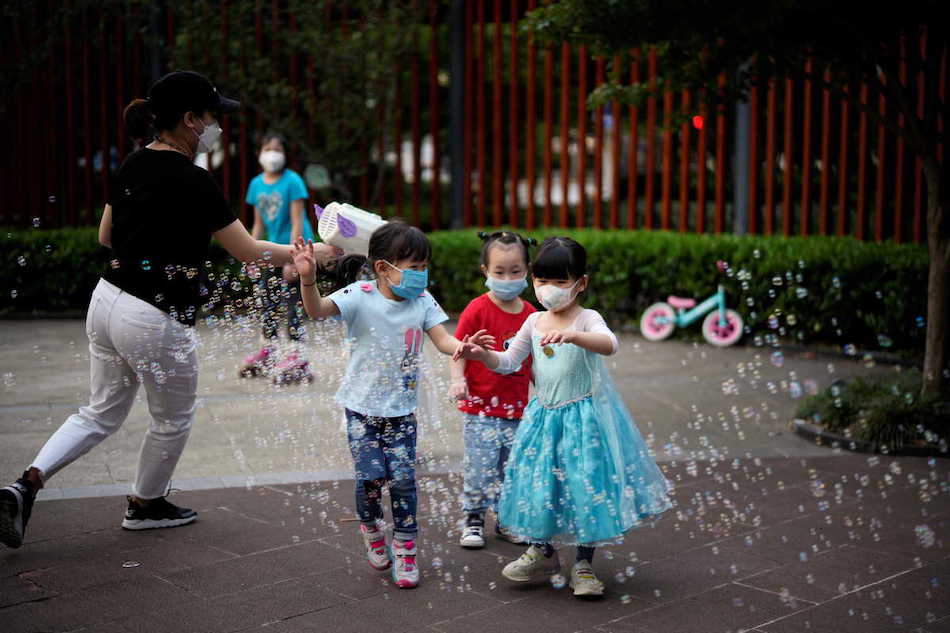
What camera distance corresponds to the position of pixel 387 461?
15.1 feet

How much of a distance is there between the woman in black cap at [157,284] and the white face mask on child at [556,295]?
0.95 meters

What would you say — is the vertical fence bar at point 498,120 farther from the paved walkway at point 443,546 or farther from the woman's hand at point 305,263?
the woman's hand at point 305,263

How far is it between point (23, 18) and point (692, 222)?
8934 millimetres

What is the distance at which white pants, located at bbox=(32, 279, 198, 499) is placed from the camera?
4.80 meters

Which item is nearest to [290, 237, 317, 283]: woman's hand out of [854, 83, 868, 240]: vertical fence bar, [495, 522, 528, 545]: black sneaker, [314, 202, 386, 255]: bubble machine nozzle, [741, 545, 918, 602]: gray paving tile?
[314, 202, 386, 255]: bubble machine nozzle

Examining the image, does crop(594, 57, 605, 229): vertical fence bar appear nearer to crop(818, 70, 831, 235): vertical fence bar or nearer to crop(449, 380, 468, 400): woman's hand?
crop(818, 70, 831, 235): vertical fence bar

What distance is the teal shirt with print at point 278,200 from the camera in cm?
857

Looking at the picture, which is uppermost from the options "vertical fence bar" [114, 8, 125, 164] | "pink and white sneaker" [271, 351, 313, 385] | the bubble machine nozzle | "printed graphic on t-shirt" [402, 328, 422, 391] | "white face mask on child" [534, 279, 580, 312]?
"vertical fence bar" [114, 8, 125, 164]

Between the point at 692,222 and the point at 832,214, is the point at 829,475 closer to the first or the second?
the point at 832,214

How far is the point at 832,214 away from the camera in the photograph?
12562mm

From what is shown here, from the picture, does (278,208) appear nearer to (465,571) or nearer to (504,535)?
(504,535)

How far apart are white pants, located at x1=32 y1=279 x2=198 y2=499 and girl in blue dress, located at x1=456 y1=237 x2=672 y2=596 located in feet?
4.49

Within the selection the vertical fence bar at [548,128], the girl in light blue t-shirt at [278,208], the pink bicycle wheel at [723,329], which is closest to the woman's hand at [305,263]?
the girl in light blue t-shirt at [278,208]

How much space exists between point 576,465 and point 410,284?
0.99 meters
